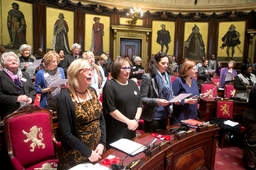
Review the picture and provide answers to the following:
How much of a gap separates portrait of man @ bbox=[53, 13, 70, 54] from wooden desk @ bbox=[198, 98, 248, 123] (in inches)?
284

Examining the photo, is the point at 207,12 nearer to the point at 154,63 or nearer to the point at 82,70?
the point at 154,63

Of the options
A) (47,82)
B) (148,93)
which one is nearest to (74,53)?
(47,82)

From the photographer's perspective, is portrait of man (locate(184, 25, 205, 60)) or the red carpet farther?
portrait of man (locate(184, 25, 205, 60))

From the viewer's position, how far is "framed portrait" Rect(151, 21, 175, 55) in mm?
12523

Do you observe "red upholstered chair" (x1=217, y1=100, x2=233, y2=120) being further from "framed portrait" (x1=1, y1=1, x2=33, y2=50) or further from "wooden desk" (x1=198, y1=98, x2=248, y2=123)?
"framed portrait" (x1=1, y1=1, x2=33, y2=50)

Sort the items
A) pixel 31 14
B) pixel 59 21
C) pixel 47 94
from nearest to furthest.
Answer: pixel 47 94 < pixel 31 14 < pixel 59 21

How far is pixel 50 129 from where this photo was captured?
96.2 inches

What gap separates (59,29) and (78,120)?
8.87m

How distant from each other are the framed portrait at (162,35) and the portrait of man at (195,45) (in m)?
0.94

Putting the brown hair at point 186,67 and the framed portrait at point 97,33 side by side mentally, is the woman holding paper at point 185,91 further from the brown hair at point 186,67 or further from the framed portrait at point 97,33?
the framed portrait at point 97,33

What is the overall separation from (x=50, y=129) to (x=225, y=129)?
11.3ft

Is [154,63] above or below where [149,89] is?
above

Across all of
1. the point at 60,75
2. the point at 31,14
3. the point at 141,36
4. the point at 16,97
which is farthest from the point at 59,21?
the point at 16,97

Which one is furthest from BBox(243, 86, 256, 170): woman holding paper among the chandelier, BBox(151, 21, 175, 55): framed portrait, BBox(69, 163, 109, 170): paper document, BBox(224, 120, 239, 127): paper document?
BBox(151, 21, 175, 55): framed portrait
